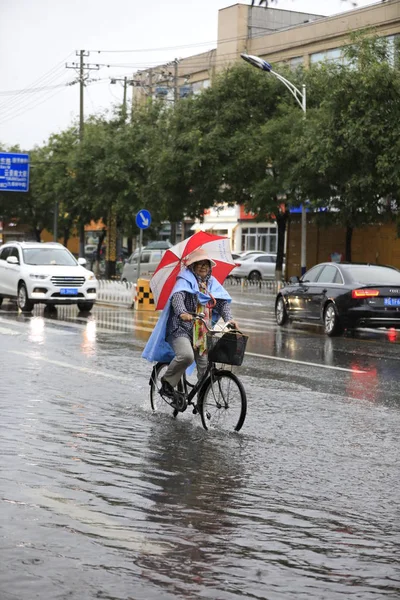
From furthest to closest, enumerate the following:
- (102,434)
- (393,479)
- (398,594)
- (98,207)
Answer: (98,207), (102,434), (393,479), (398,594)

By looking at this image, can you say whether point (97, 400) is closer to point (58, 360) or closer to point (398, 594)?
point (58, 360)

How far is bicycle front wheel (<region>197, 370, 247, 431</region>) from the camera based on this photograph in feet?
31.3

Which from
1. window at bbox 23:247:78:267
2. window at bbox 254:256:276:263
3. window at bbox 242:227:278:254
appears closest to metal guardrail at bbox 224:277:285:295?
window at bbox 254:256:276:263

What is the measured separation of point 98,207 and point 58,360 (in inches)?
1649

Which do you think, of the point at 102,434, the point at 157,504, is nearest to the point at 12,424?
the point at 102,434

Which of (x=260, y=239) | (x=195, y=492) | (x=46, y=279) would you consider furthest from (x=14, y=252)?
(x=260, y=239)

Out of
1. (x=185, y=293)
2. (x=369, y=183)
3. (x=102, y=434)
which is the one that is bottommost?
(x=102, y=434)

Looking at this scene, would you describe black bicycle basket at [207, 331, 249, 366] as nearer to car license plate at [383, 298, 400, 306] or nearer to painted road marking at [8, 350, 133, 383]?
painted road marking at [8, 350, 133, 383]

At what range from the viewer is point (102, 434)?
369 inches

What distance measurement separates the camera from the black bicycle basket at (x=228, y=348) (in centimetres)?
940

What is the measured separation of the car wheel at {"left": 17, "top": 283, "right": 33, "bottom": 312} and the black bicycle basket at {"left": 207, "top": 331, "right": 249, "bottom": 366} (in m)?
19.0

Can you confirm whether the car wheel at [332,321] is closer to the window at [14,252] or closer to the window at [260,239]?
the window at [14,252]

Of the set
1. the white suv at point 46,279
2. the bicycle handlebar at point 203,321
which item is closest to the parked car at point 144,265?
the white suv at point 46,279

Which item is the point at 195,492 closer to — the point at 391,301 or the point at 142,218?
the point at 391,301
